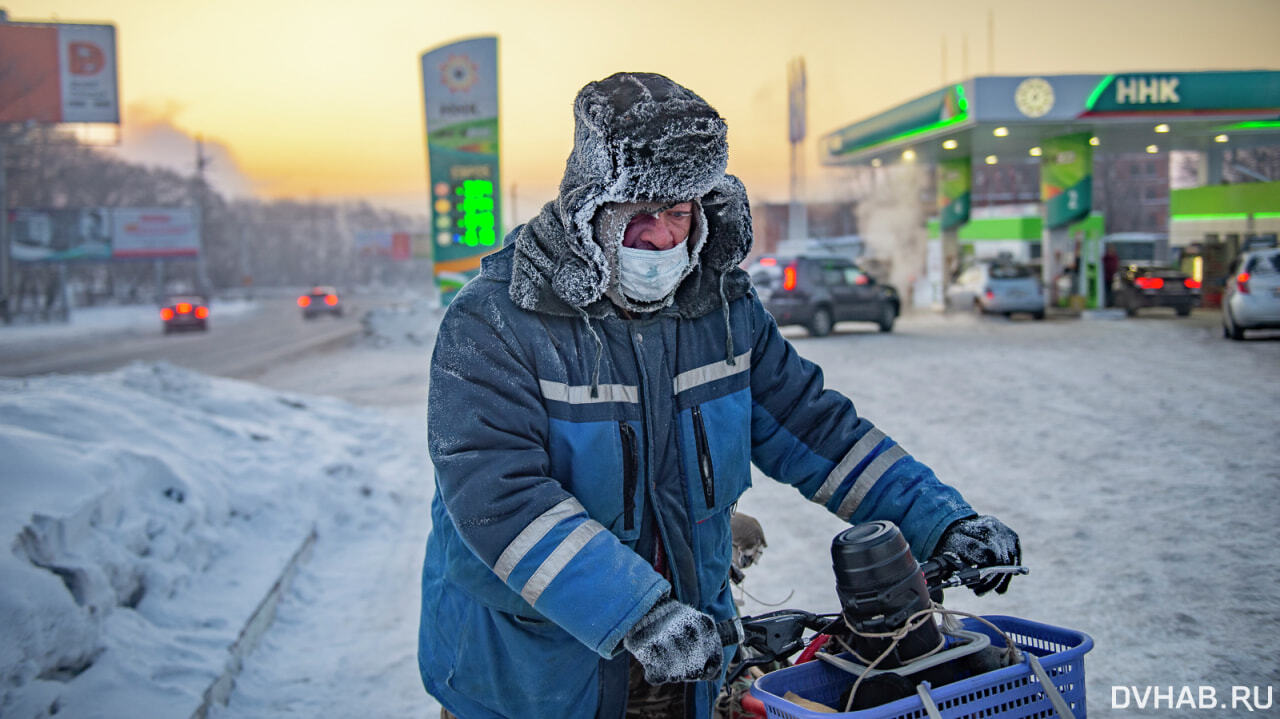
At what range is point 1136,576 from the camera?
183 inches

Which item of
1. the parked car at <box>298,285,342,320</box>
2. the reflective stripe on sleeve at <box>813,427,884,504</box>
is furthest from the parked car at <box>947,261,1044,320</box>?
the parked car at <box>298,285,342,320</box>

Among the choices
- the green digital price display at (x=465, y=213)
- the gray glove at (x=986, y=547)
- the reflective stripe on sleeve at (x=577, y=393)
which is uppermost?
the green digital price display at (x=465, y=213)

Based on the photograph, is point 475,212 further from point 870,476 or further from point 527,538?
point 527,538

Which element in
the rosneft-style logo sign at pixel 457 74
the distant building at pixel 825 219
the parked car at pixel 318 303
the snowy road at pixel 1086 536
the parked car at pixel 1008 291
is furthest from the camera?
the distant building at pixel 825 219

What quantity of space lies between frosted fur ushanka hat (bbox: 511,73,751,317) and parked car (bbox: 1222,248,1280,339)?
15.7m

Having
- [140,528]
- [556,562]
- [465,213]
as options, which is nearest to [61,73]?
[465,213]

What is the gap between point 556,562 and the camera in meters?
1.79

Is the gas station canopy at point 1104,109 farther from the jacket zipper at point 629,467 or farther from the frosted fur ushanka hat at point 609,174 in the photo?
the jacket zipper at point 629,467

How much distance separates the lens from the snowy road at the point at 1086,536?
3934 mm

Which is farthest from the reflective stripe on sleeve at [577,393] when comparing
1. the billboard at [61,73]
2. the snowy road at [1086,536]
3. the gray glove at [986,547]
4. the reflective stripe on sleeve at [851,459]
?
the billboard at [61,73]

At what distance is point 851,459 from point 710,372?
1.40 ft

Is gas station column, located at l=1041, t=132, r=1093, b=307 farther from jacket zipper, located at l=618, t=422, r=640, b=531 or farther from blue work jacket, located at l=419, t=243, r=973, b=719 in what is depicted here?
jacket zipper, located at l=618, t=422, r=640, b=531

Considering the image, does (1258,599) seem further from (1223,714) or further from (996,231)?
(996,231)

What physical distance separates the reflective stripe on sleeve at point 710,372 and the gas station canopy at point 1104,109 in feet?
77.8
